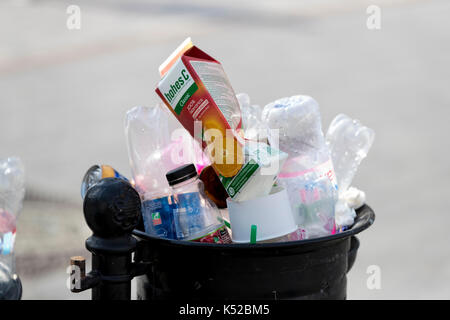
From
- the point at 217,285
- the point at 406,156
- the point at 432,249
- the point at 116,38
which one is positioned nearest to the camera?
the point at 217,285

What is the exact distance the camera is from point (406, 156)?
3969 millimetres

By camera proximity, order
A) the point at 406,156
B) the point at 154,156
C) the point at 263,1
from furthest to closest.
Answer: the point at 263,1 < the point at 406,156 < the point at 154,156

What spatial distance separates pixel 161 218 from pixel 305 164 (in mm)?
393

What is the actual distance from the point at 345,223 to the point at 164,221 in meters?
0.51

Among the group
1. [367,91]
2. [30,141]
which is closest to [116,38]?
[30,141]

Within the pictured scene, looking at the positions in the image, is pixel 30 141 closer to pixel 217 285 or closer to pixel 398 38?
pixel 217 285

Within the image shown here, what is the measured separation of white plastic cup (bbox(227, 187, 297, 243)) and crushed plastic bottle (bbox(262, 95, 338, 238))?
9 cm

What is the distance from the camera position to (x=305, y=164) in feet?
4.27

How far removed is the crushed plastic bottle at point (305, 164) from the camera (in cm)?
127

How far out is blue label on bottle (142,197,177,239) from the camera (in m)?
1.24

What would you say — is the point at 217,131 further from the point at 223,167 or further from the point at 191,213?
the point at 191,213

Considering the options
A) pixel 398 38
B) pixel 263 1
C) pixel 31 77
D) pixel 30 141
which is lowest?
pixel 30 141

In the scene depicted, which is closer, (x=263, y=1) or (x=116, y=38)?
(x=116, y=38)

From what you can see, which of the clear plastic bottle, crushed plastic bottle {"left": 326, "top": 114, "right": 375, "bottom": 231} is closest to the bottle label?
the clear plastic bottle
